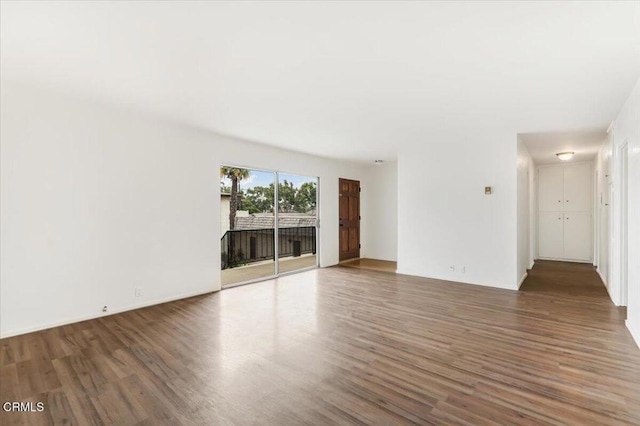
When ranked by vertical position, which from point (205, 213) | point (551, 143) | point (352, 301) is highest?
point (551, 143)

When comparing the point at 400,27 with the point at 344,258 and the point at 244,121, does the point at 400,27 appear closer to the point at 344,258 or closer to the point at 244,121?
the point at 244,121

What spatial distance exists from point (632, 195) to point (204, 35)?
13.9ft

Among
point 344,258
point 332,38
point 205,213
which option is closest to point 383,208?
point 344,258

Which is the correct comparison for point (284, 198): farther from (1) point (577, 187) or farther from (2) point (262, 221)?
(1) point (577, 187)

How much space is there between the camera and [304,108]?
3738 millimetres

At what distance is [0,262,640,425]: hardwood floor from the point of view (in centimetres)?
198

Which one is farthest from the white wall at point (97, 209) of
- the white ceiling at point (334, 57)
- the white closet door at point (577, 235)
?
the white closet door at point (577, 235)

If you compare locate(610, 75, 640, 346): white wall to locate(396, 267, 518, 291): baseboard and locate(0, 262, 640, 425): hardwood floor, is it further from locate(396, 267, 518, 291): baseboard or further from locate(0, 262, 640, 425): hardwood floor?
locate(396, 267, 518, 291): baseboard

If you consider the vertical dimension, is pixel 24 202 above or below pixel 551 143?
below

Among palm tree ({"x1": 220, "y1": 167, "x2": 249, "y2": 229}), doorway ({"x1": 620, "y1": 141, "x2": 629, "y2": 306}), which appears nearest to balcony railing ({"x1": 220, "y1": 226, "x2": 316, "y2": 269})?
palm tree ({"x1": 220, "y1": 167, "x2": 249, "y2": 229})

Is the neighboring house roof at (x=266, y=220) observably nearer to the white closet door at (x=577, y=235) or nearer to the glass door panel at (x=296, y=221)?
the glass door panel at (x=296, y=221)

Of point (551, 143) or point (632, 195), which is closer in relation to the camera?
point (632, 195)

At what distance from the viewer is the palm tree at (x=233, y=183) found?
6065 mm

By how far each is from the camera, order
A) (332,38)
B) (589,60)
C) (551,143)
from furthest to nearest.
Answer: (551,143) < (589,60) < (332,38)
